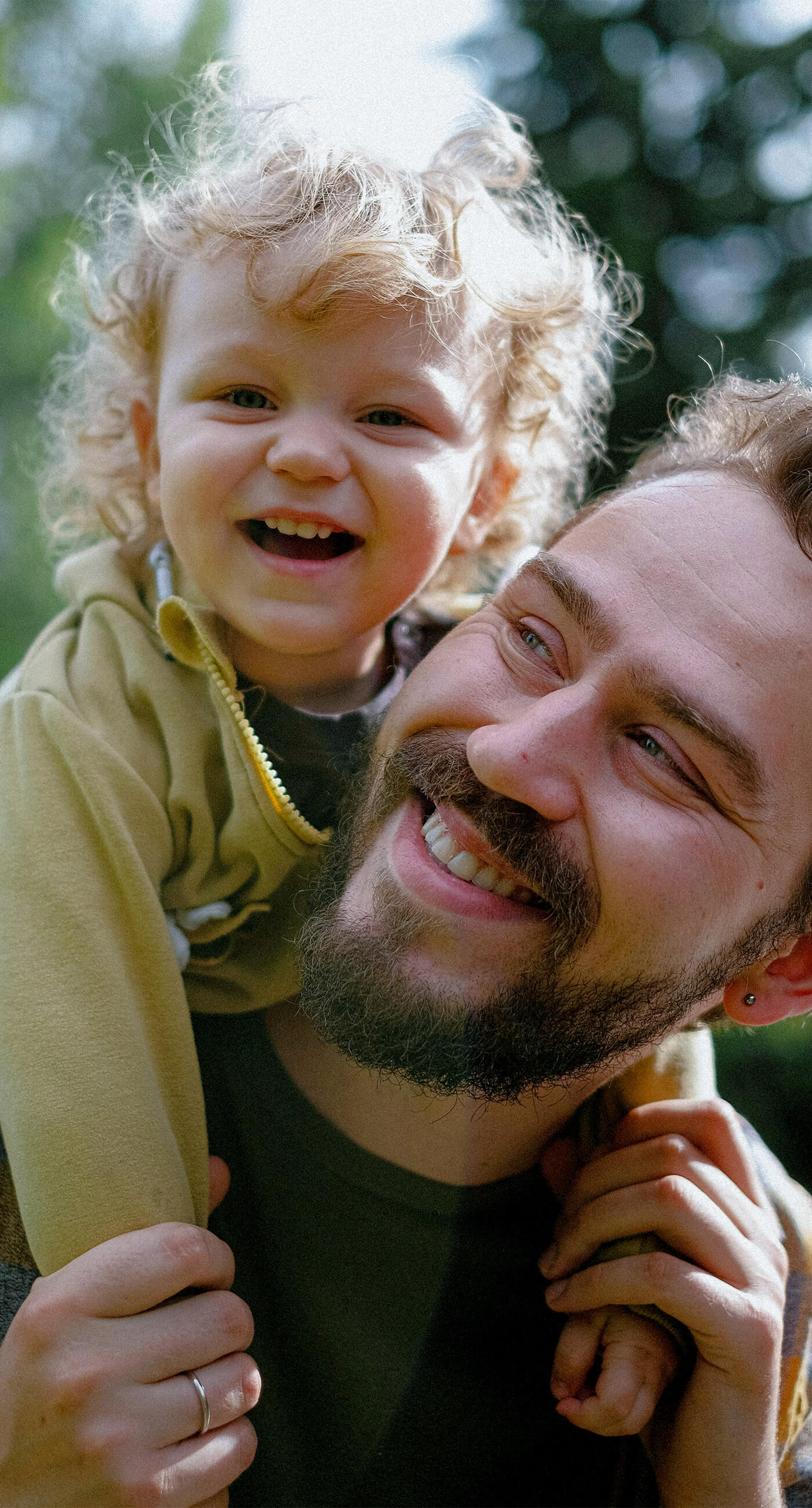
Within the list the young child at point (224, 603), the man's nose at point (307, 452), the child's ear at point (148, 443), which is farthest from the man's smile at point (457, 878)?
the child's ear at point (148, 443)

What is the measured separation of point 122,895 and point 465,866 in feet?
1.76

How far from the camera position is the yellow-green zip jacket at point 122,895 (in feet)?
5.46

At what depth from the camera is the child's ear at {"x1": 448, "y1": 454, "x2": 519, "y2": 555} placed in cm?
252

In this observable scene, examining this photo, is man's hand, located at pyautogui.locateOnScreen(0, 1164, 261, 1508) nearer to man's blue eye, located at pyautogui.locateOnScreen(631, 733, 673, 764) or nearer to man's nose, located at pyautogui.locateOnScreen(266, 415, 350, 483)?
man's blue eye, located at pyautogui.locateOnScreen(631, 733, 673, 764)

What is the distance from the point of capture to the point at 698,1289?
1.83 meters

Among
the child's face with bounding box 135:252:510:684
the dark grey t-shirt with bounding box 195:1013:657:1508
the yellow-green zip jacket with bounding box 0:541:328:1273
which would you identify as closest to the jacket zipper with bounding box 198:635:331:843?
the yellow-green zip jacket with bounding box 0:541:328:1273

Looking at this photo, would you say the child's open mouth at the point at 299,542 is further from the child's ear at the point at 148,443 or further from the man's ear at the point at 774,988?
the man's ear at the point at 774,988

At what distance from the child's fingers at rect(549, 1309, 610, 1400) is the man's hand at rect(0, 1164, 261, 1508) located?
0.53m

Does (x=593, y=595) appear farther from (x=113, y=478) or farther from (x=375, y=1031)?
(x=113, y=478)

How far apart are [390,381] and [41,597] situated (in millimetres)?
8700

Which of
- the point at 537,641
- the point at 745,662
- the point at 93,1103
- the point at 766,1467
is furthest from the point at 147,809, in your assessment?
the point at 766,1467

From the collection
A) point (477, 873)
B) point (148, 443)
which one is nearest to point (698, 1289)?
point (477, 873)

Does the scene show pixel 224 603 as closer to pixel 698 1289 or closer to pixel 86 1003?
pixel 86 1003

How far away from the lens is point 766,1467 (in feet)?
6.15
